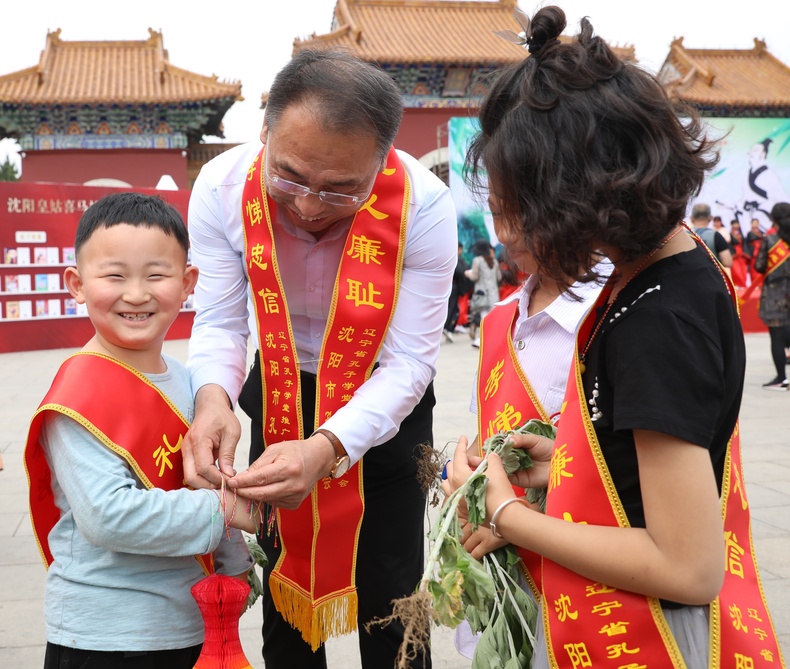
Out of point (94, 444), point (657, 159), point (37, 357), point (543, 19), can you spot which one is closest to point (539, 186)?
point (657, 159)

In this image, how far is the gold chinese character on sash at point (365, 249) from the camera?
1982 mm

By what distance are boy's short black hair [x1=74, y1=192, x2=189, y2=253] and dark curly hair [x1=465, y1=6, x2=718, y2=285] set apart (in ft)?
2.50

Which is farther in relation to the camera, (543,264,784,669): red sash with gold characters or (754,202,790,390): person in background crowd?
(754,202,790,390): person in background crowd

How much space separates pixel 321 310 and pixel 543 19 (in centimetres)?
103

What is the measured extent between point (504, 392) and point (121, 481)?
717 millimetres

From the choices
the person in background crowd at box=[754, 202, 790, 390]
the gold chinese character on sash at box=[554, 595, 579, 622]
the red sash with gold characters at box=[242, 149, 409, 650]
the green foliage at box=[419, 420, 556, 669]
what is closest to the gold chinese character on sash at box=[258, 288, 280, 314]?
the red sash with gold characters at box=[242, 149, 409, 650]

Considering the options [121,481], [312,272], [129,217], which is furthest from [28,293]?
[121,481]

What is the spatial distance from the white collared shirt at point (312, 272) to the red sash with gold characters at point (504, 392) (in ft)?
0.77

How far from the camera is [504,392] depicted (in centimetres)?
163

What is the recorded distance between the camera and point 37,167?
18750mm

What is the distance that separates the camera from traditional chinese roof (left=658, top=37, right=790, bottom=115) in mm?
18703

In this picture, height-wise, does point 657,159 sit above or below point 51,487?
above

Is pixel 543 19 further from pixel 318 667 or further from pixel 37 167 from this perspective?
pixel 37 167

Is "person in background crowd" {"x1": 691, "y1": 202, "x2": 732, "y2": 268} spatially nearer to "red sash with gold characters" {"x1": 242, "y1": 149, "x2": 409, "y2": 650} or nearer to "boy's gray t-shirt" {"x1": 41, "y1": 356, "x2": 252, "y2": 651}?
"red sash with gold characters" {"x1": 242, "y1": 149, "x2": 409, "y2": 650}
